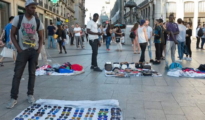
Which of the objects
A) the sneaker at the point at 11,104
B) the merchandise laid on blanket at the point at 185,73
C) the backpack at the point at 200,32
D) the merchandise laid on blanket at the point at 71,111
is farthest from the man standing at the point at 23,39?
the backpack at the point at 200,32

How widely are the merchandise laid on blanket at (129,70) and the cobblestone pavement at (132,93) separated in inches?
13.2

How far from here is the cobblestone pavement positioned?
3951 mm

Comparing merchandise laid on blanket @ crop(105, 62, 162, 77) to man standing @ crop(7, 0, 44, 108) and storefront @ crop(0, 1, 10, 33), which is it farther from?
storefront @ crop(0, 1, 10, 33)

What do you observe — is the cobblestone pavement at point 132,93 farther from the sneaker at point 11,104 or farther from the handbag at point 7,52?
the handbag at point 7,52

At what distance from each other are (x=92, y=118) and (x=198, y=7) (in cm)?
4273

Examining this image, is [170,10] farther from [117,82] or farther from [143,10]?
[117,82]

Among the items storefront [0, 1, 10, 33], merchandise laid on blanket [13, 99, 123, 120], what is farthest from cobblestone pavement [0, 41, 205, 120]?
storefront [0, 1, 10, 33]

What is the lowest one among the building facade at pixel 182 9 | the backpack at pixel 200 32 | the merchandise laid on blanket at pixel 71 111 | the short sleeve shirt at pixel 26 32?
the merchandise laid on blanket at pixel 71 111

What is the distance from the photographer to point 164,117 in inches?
147

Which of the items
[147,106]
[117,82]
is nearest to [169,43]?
[117,82]

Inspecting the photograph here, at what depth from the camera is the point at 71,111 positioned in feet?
12.9

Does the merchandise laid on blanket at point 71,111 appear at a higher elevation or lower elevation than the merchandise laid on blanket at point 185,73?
lower

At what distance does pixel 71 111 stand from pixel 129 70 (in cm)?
405

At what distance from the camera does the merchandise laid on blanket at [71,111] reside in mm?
3674
